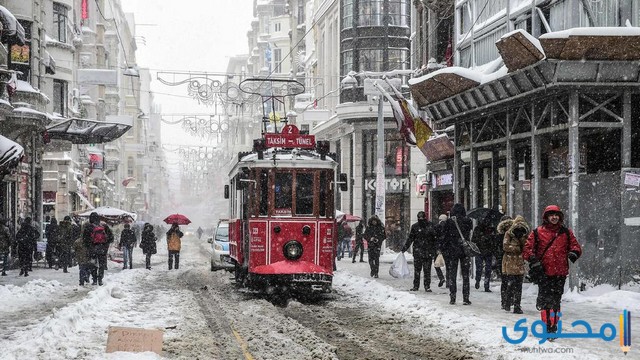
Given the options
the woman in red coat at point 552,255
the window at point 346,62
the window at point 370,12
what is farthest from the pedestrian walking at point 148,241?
the window at point 370,12

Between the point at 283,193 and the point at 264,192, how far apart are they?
0.40 metres

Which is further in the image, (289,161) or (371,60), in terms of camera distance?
(371,60)

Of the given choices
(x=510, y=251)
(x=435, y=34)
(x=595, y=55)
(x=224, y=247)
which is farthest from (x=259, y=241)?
(x=435, y=34)

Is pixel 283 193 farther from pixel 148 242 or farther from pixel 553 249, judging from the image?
pixel 148 242

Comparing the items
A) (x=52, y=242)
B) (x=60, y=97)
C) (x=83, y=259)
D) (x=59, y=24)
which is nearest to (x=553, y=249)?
(x=83, y=259)

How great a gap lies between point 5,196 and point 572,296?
21.8 meters

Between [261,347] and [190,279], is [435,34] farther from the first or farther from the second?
[261,347]

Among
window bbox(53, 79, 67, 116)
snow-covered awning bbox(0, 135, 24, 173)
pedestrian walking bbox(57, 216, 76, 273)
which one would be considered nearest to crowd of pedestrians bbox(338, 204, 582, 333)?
pedestrian walking bbox(57, 216, 76, 273)

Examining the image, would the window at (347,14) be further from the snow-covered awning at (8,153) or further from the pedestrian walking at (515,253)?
the pedestrian walking at (515,253)

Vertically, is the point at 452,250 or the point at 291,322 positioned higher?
the point at 452,250

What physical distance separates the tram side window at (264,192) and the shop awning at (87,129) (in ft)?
53.1

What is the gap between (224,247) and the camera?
31422 millimetres

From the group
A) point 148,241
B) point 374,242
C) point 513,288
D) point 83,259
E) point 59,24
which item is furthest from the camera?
point 59,24

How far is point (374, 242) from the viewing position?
28.8m
